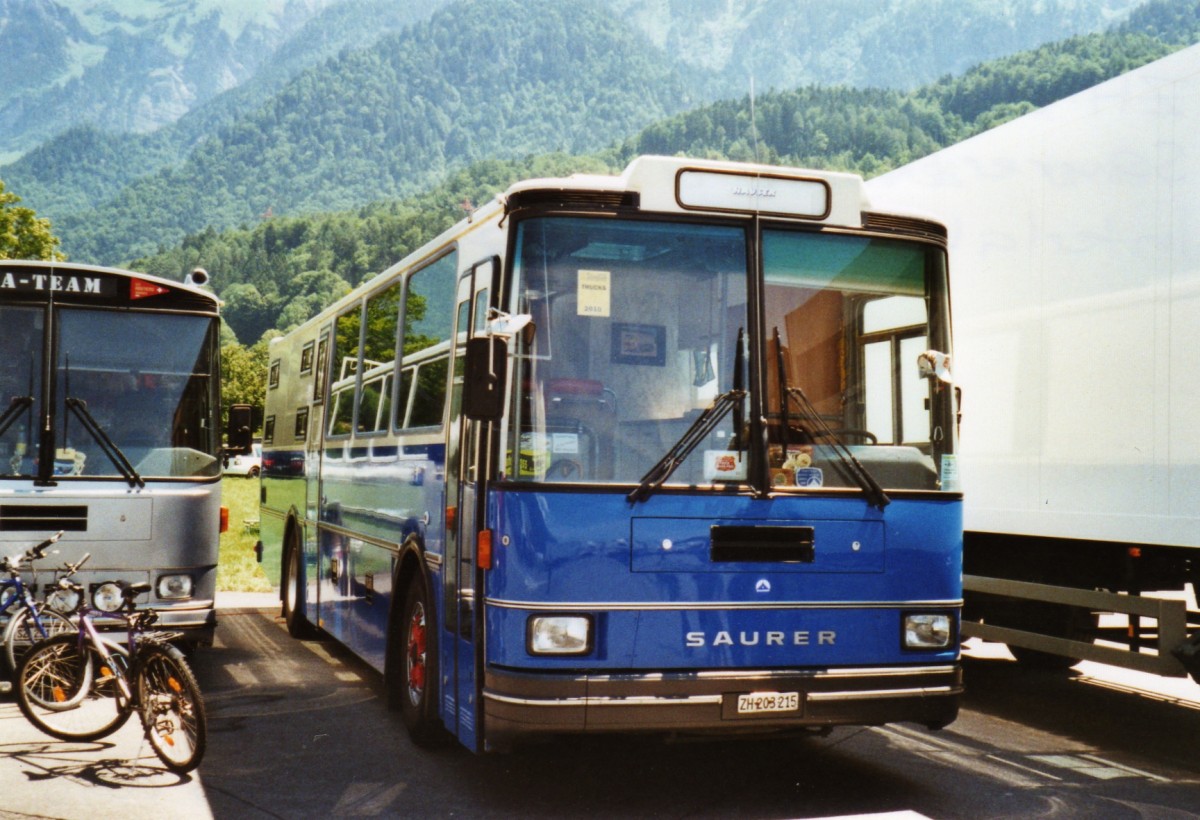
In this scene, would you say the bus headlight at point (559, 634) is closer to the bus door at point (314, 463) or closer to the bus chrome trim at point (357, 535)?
the bus chrome trim at point (357, 535)

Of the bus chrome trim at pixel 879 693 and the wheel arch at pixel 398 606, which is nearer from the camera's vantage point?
the bus chrome trim at pixel 879 693

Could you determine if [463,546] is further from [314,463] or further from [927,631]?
[314,463]

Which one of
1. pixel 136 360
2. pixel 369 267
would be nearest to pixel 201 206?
pixel 369 267

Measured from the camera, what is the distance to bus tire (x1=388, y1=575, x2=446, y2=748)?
7.06 meters

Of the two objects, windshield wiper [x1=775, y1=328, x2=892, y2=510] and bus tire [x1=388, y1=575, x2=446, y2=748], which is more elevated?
windshield wiper [x1=775, y1=328, x2=892, y2=510]

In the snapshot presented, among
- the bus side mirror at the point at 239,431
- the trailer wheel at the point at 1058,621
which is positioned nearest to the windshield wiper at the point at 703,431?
the trailer wheel at the point at 1058,621

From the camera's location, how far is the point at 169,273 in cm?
12025

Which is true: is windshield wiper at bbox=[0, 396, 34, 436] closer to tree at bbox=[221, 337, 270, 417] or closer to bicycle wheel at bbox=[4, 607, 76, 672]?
bicycle wheel at bbox=[4, 607, 76, 672]

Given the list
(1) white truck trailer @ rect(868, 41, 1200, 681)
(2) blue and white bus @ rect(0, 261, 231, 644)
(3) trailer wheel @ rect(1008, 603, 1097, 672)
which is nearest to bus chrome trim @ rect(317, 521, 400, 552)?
(2) blue and white bus @ rect(0, 261, 231, 644)

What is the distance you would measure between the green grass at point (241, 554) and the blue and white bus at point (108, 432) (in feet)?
9.42

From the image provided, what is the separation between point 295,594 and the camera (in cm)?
Result: 1258

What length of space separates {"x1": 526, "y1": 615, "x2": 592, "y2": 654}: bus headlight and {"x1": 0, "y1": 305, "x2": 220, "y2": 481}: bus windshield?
4.58 m

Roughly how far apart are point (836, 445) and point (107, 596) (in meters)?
5.39

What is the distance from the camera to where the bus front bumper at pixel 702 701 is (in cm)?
559
